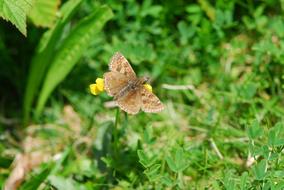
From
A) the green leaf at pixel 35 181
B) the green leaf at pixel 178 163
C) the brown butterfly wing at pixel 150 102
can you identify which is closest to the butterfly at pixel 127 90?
the brown butterfly wing at pixel 150 102

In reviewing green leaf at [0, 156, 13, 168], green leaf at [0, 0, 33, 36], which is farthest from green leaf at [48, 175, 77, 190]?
Answer: green leaf at [0, 0, 33, 36]

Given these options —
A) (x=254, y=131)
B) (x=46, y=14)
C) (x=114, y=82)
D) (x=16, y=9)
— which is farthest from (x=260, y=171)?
(x=46, y=14)

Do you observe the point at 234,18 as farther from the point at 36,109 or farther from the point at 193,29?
the point at 36,109

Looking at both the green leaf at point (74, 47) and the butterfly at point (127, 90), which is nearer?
the butterfly at point (127, 90)

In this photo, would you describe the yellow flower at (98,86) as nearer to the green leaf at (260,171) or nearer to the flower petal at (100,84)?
the flower petal at (100,84)

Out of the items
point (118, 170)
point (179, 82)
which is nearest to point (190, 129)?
point (179, 82)

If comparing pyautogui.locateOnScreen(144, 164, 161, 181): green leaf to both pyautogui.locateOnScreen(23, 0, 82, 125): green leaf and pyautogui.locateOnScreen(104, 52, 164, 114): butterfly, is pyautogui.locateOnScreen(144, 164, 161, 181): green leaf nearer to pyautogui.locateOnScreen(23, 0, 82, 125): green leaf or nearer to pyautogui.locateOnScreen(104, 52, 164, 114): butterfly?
pyautogui.locateOnScreen(104, 52, 164, 114): butterfly
